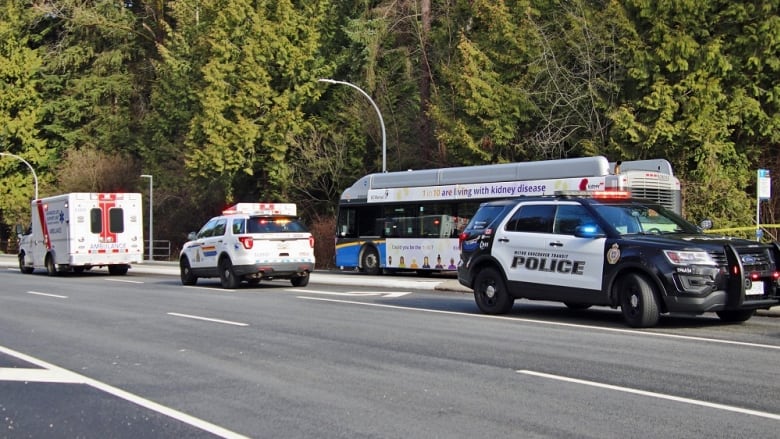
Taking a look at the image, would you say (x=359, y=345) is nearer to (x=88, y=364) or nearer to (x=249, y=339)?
(x=249, y=339)

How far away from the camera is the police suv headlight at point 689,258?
469 inches

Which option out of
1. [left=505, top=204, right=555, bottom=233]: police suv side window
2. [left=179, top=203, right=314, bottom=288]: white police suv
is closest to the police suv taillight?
[left=179, top=203, right=314, bottom=288]: white police suv

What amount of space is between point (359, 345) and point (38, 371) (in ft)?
12.4

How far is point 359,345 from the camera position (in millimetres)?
11391

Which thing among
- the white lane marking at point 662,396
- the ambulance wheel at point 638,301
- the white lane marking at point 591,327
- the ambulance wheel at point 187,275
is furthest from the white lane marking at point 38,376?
the ambulance wheel at point 187,275

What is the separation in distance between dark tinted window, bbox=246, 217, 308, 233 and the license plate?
510 inches

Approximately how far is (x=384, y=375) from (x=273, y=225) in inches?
542

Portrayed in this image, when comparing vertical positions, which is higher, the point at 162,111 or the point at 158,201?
the point at 162,111

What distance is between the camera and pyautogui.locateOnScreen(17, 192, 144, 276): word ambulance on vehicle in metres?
31.1

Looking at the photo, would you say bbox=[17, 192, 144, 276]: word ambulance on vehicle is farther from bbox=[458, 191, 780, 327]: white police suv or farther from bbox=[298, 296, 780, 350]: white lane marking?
bbox=[458, 191, 780, 327]: white police suv

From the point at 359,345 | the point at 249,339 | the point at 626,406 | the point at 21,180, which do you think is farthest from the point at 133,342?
the point at 21,180

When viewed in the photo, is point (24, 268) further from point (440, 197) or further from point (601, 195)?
point (601, 195)

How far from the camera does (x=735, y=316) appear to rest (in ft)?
43.6

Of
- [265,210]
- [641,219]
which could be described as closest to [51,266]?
[265,210]
